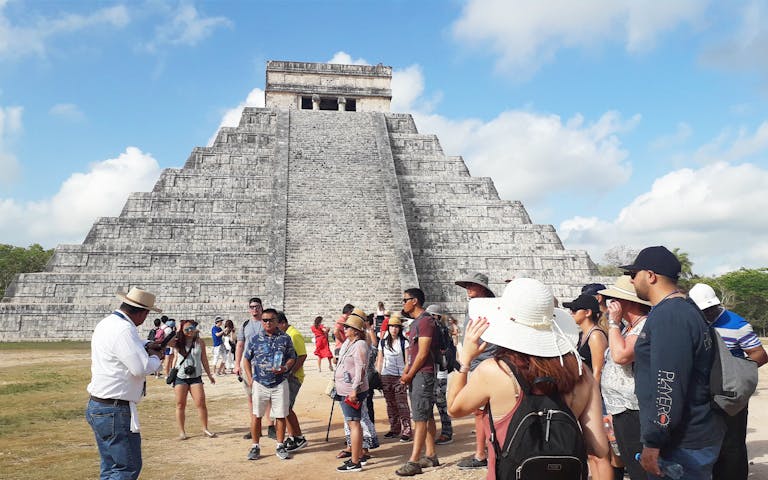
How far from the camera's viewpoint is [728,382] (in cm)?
305

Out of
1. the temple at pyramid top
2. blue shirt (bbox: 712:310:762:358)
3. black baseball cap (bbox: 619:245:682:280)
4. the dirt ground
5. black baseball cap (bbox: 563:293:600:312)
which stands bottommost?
the dirt ground

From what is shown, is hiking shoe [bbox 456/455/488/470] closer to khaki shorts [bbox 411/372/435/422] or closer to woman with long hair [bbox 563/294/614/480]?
khaki shorts [bbox 411/372/435/422]

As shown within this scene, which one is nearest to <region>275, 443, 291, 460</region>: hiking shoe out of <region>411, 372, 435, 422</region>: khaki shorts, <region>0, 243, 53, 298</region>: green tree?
<region>411, 372, 435, 422</region>: khaki shorts

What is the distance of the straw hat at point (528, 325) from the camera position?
2746mm

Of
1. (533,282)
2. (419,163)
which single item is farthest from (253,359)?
(419,163)

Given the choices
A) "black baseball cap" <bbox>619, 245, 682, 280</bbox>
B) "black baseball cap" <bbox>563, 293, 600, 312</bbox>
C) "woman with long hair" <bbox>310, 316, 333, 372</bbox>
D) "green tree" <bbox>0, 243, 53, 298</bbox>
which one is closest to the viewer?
"black baseball cap" <bbox>619, 245, 682, 280</bbox>

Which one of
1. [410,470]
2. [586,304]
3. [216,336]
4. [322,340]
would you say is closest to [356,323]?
[410,470]

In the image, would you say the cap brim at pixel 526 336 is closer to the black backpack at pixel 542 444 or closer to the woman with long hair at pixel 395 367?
the black backpack at pixel 542 444

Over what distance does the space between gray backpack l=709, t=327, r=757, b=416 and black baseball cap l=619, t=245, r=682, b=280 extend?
1.19ft

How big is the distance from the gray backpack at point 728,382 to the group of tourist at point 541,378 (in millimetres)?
44

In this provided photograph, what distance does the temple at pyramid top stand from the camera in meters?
37.2

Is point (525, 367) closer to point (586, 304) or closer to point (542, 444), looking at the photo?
point (542, 444)

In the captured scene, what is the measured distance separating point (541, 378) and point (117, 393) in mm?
3178

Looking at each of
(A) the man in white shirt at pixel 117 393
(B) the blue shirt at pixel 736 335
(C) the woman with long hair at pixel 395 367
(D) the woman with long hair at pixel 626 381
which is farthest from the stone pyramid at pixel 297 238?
(B) the blue shirt at pixel 736 335
